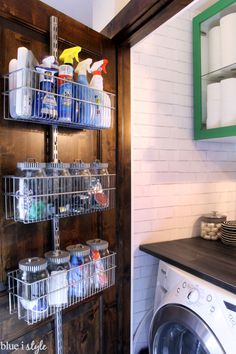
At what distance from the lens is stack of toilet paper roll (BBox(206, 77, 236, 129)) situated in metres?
1.54

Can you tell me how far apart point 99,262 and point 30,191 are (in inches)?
19.0

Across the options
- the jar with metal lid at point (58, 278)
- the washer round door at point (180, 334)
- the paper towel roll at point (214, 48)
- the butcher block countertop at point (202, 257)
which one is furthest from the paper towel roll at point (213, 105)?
the jar with metal lid at point (58, 278)

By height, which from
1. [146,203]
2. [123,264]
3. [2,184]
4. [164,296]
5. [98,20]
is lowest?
[164,296]

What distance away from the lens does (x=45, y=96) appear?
932 millimetres

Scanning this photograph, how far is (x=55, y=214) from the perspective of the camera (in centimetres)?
99

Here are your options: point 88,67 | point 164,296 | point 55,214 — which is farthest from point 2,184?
point 164,296

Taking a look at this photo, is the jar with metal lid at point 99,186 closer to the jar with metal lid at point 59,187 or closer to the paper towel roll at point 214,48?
the jar with metal lid at point 59,187

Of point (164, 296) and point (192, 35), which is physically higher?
point (192, 35)

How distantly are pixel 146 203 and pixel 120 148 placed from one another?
0.40 meters

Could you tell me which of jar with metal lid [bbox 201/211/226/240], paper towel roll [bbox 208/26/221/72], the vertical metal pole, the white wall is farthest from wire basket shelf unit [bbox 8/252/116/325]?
the white wall

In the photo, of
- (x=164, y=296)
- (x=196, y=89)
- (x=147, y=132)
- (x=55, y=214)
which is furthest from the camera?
(x=196, y=89)

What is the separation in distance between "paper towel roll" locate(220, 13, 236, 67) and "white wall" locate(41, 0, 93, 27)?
854 mm

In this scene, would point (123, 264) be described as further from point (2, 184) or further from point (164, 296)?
point (2, 184)

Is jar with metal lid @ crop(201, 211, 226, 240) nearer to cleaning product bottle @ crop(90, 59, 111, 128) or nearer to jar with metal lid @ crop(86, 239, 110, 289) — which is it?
jar with metal lid @ crop(86, 239, 110, 289)
